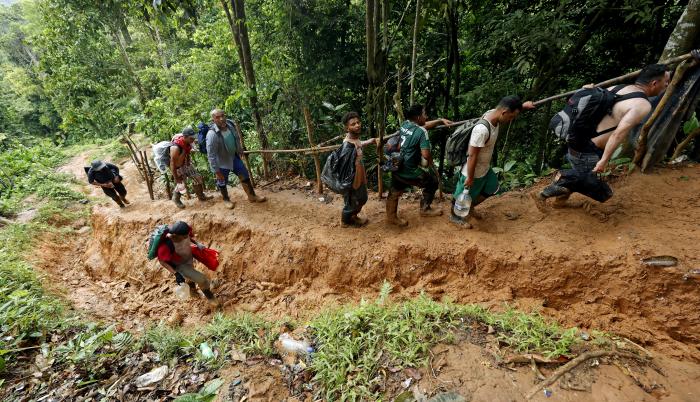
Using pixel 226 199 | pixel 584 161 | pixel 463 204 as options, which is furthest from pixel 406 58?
pixel 226 199

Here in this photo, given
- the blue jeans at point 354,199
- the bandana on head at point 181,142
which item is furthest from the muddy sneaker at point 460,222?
the bandana on head at point 181,142

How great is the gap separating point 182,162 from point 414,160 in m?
4.41

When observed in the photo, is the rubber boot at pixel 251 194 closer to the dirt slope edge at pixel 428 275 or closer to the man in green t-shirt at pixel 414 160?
the dirt slope edge at pixel 428 275

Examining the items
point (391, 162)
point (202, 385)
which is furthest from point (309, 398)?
point (391, 162)

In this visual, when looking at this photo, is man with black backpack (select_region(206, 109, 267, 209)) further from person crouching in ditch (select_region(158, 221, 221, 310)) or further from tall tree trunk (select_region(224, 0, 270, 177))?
person crouching in ditch (select_region(158, 221, 221, 310))

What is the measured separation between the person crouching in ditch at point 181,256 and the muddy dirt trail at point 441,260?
478 millimetres

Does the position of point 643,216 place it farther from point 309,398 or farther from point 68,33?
point 68,33

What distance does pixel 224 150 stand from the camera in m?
5.49

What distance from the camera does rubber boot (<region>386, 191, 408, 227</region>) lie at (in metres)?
4.63

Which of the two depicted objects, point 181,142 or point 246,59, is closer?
point 181,142

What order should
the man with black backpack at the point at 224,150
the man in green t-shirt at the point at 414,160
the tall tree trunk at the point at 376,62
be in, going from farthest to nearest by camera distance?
the man with black backpack at the point at 224,150
the tall tree trunk at the point at 376,62
the man in green t-shirt at the point at 414,160

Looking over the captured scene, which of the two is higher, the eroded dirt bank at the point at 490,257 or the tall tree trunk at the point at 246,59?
the tall tree trunk at the point at 246,59

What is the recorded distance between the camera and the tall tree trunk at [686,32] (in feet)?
12.0

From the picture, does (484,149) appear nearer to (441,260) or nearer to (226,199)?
(441,260)
